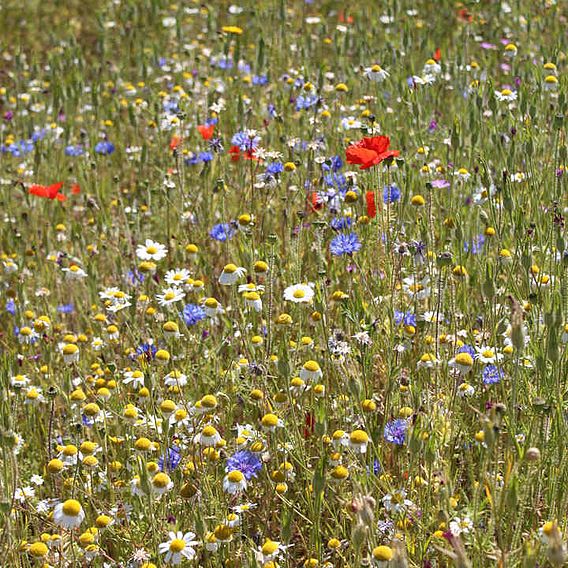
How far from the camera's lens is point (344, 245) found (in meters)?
2.57

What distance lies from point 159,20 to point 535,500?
471 cm

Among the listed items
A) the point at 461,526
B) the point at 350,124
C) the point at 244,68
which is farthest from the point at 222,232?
the point at 244,68

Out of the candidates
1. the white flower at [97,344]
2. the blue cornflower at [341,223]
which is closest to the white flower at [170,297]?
the white flower at [97,344]

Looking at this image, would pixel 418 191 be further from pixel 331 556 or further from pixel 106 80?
pixel 106 80

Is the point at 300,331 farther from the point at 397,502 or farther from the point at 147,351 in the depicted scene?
the point at 397,502

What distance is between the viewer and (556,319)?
1.79 meters

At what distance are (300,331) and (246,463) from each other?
41 cm

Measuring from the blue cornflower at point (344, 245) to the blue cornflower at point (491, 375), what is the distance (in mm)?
542

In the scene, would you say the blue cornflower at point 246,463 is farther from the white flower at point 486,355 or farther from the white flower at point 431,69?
the white flower at point 431,69

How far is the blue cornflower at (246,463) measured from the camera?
6.48 ft

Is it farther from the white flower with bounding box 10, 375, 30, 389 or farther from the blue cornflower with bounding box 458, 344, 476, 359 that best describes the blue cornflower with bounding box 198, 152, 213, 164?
the blue cornflower with bounding box 458, 344, 476, 359

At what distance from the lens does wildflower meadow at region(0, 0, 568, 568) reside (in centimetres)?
188

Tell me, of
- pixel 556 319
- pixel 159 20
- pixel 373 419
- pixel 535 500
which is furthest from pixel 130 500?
pixel 159 20

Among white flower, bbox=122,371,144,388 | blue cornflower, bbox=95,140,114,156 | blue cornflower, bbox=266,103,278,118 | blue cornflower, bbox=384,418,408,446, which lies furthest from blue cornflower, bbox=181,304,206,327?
blue cornflower, bbox=95,140,114,156
